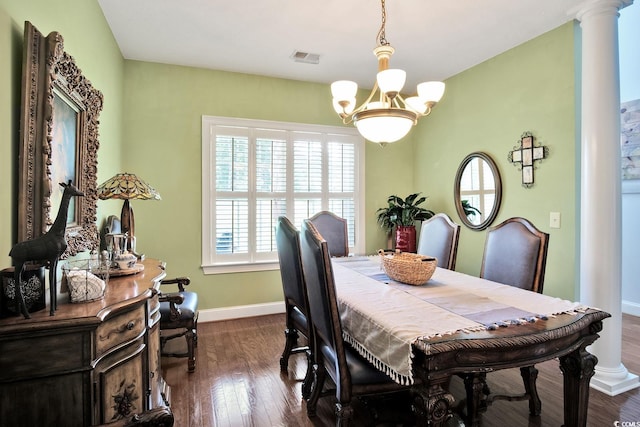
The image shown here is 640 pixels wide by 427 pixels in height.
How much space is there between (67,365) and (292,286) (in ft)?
4.59

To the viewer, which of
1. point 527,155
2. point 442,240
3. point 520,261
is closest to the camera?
point 520,261

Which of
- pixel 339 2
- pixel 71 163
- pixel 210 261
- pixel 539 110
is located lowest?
pixel 210 261

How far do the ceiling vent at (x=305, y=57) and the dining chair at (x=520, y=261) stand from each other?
7.67 feet

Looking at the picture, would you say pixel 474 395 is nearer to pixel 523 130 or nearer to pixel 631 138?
pixel 523 130

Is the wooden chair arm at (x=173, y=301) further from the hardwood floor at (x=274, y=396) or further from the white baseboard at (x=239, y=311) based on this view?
the white baseboard at (x=239, y=311)

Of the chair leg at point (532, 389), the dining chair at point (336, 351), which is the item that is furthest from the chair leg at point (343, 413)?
the chair leg at point (532, 389)

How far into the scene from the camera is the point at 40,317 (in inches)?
46.8

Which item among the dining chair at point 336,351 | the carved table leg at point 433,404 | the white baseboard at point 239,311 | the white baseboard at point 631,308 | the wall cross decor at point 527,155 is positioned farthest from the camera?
the white baseboard at point 631,308

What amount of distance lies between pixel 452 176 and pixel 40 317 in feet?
13.0

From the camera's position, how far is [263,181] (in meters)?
4.03

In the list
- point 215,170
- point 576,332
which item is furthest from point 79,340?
point 215,170

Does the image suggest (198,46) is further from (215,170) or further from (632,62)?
(632,62)

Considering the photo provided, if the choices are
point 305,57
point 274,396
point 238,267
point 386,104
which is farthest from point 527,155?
point 238,267

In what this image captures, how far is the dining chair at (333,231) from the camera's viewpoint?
3641mm
